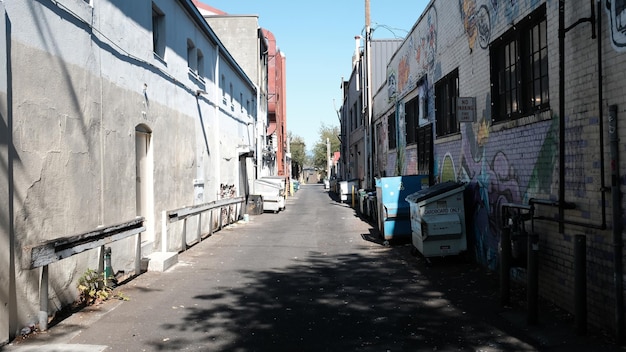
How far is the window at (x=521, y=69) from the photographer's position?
6848 millimetres

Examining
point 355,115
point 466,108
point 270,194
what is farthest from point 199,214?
point 355,115

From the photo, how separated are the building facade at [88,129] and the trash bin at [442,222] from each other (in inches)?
195

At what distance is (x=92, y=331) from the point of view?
5.63 metres

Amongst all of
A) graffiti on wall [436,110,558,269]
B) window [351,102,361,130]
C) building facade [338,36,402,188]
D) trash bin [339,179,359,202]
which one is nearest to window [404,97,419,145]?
graffiti on wall [436,110,558,269]

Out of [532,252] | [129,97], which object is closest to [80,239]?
[129,97]

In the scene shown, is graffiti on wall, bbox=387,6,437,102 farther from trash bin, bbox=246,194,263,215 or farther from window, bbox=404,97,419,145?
trash bin, bbox=246,194,263,215

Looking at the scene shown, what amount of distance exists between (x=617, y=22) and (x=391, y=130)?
50.5 ft

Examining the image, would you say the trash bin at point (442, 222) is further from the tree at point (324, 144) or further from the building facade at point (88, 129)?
the tree at point (324, 144)

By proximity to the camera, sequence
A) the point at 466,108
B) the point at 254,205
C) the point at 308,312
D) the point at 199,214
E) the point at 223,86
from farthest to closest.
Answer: the point at 254,205, the point at 223,86, the point at 199,214, the point at 466,108, the point at 308,312

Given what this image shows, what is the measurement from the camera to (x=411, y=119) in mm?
16156

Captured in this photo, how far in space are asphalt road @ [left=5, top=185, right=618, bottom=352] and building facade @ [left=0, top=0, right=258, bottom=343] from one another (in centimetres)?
64

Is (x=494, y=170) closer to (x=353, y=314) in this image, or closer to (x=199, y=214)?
(x=353, y=314)

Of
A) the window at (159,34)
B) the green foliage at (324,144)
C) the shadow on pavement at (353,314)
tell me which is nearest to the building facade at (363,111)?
the window at (159,34)

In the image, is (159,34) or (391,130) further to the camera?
(391,130)
